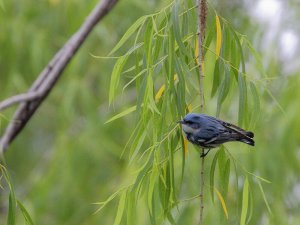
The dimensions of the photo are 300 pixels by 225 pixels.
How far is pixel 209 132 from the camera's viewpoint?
192cm

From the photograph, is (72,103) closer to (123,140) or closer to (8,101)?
(123,140)

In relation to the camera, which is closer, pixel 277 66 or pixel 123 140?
pixel 277 66

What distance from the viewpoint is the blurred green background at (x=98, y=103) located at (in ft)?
12.5

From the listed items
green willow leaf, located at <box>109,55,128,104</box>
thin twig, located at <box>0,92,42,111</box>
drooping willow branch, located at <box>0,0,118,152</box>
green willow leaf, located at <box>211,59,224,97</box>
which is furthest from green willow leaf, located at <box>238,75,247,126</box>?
drooping willow branch, located at <box>0,0,118,152</box>

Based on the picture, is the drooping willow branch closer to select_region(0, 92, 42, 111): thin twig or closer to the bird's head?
select_region(0, 92, 42, 111): thin twig

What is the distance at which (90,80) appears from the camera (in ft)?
16.3

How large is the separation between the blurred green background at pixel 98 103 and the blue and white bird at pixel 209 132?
5.59ft

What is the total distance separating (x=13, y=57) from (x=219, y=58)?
9.92 feet

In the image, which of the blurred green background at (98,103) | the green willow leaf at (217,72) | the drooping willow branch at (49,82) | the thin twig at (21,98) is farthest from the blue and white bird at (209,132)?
the blurred green background at (98,103)

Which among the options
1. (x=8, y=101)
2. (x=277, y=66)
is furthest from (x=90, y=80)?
(x=8, y=101)

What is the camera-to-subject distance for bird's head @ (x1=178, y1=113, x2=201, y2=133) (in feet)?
6.16

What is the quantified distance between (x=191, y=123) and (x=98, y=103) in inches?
142

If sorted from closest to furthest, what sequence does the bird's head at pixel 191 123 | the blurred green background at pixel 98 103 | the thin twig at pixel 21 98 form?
the bird's head at pixel 191 123 → the thin twig at pixel 21 98 → the blurred green background at pixel 98 103

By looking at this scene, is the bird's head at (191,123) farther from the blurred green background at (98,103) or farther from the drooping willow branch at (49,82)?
the blurred green background at (98,103)
